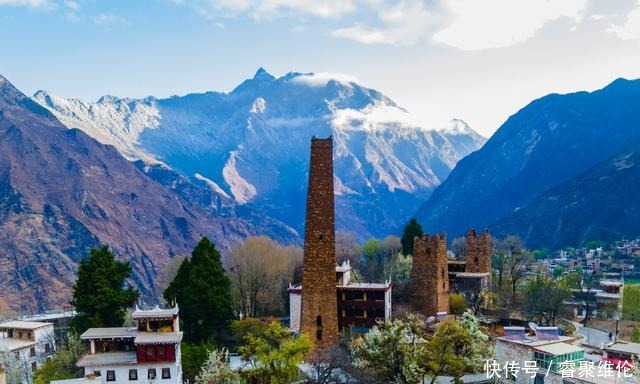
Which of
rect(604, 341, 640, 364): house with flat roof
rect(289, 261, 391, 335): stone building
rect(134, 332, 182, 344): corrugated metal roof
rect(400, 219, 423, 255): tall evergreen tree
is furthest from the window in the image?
rect(400, 219, 423, 255): tall evergreen tree

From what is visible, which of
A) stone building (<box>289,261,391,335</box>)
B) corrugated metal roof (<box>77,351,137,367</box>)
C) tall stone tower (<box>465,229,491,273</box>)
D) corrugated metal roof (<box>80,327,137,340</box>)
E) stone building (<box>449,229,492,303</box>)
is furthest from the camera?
tall stone tower (<box>465,229,491,273</box>)

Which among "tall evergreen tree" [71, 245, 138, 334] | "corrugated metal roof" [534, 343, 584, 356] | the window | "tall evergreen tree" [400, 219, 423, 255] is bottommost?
the window

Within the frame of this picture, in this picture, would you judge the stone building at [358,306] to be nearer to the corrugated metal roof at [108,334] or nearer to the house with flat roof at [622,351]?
the corrugated metal roof at [108,334]

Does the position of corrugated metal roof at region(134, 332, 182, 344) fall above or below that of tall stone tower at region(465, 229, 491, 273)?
below

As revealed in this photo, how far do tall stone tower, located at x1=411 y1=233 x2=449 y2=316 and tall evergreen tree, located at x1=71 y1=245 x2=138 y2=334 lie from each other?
24.6 meters

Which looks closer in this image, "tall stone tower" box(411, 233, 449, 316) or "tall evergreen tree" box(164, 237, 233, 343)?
"tall evergreen tree" box(164, 237, 233, 343)

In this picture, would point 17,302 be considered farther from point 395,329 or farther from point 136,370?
point 395,329

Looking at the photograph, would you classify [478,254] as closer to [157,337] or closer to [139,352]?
[157,337]

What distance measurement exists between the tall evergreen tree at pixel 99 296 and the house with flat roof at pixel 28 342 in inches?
392

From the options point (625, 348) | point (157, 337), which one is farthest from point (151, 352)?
point (625, 348)

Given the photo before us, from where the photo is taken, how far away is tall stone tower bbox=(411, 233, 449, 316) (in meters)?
55.2

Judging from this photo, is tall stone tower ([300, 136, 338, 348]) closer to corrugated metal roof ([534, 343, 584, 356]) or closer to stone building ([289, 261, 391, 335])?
stone building ([289, 261, 391, 335])

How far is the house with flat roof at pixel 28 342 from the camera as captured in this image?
5548cm

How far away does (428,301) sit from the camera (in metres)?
55.6
